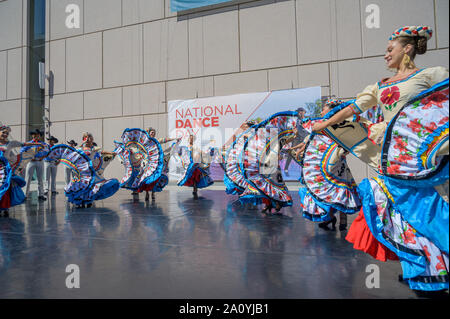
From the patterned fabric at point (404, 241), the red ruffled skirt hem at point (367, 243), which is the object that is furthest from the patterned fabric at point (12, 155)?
the patterned fabric at point (404, 241)

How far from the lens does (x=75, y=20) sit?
13008 millimetres

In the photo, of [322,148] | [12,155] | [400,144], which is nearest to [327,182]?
[322,148]

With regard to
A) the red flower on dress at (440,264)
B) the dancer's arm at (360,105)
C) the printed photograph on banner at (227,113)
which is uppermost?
the printed photograph on banner at (227,113)

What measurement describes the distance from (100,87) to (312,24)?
8.22 metres

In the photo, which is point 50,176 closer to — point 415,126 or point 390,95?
point 390,95

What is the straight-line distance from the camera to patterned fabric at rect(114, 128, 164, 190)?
21.2 ft

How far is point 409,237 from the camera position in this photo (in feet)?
5.81

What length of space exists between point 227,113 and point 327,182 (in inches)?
296

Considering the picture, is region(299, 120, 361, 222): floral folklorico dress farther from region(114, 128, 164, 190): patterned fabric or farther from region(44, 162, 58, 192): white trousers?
region(44, 162, 58, 192): white trousers

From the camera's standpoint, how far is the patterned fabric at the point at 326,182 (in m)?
3.27

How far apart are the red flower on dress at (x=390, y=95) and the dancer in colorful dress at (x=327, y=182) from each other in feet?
4.33

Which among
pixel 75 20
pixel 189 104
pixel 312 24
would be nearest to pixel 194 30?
pixel 189 104

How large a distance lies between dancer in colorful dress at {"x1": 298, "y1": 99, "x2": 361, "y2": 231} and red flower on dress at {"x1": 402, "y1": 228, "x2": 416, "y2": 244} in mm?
1425

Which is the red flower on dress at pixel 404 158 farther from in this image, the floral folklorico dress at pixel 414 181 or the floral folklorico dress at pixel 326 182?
the floral folklorico dress at pixel 326 182
